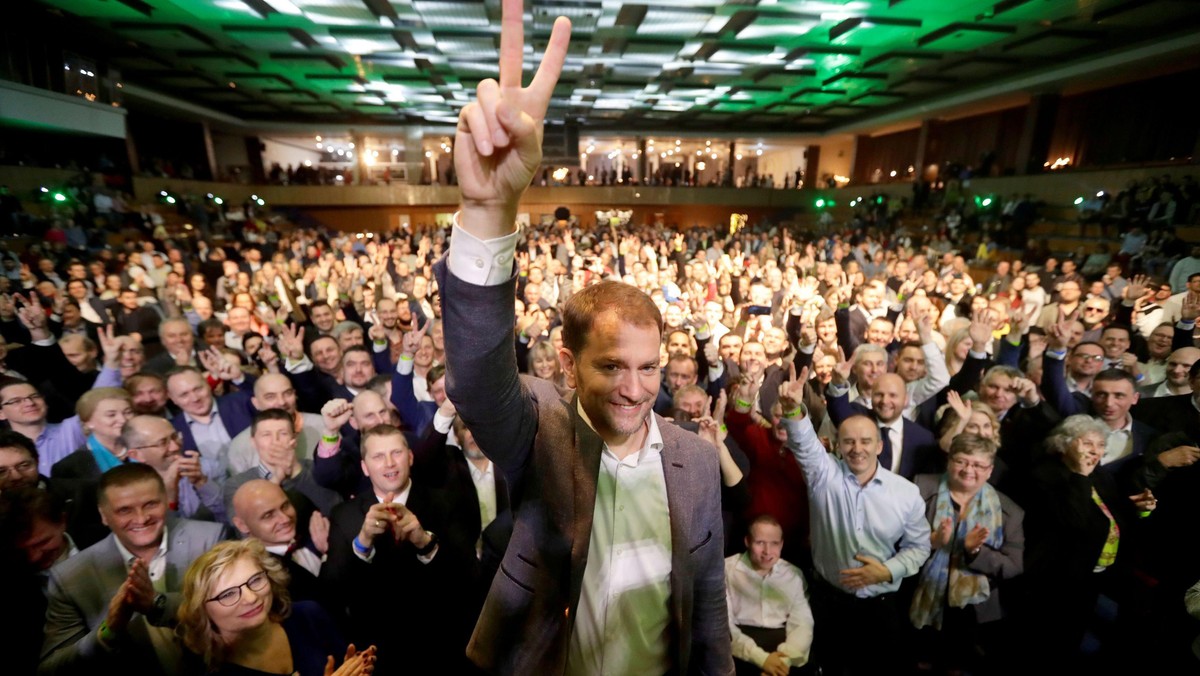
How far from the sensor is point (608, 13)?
8703 millimetres

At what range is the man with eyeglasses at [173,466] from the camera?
8.05ft

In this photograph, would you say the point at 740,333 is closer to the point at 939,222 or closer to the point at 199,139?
the point at 939,222

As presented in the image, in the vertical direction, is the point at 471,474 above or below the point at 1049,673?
above

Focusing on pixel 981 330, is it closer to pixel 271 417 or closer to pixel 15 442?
pixel 271 417

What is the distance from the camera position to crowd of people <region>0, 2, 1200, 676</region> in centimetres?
111

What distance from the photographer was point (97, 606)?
183 centimetres

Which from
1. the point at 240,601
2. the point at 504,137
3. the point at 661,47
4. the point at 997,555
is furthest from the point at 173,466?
the point at 661,47

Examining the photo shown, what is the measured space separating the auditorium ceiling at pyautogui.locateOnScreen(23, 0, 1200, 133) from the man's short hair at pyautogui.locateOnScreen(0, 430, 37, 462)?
837 centimetres

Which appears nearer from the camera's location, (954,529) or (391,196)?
(954,529)

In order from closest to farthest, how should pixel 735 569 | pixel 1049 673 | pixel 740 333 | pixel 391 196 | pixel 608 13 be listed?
pixel 735 569 < pixel 1049 673 < pixel 740 333 < pixel 608 13 < pixel 391 196

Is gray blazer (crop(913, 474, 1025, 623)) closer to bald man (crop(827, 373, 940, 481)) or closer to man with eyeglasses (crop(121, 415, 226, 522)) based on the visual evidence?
bald man (crop(827, 373, 940, 481))

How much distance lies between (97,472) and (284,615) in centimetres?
184

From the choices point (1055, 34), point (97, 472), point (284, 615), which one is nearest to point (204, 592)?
point (284, 615)

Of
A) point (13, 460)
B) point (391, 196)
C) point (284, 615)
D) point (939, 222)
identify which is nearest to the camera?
point (284, 615)
